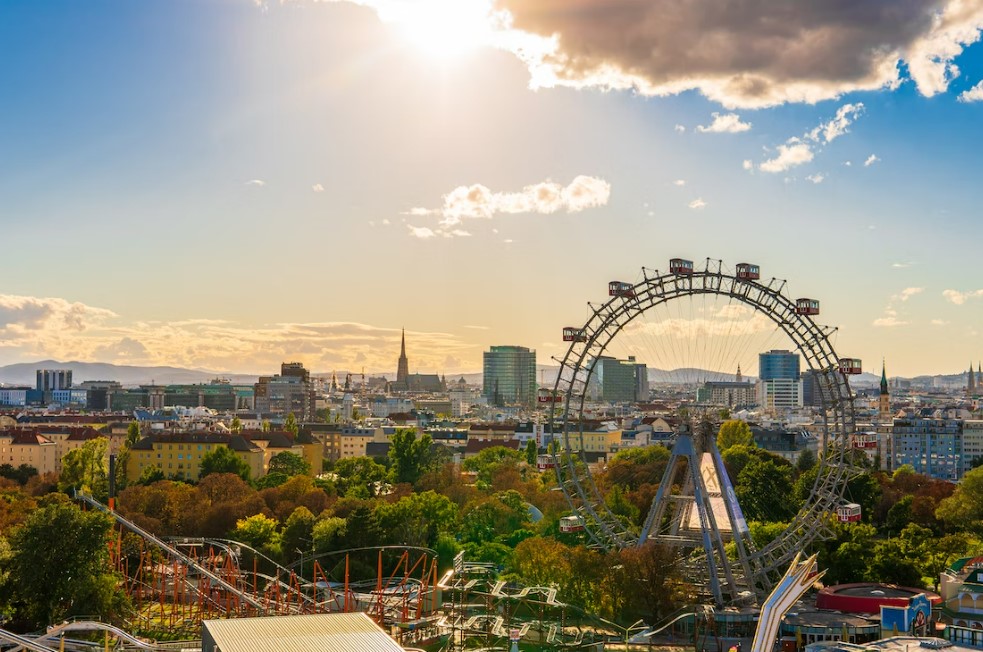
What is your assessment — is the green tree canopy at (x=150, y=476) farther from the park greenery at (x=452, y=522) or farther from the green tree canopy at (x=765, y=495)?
the green tree canopy at (x=765, y=495)

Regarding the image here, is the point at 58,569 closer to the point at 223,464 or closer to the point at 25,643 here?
the point at 25,643

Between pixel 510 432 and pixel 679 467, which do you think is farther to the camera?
pixel 510 432

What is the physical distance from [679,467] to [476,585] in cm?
3922

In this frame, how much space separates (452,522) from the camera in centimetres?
8400

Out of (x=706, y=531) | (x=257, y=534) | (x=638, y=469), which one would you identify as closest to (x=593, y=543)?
(x=706, y=531)

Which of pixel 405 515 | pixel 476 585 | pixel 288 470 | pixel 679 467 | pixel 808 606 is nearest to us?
pixel 808 606

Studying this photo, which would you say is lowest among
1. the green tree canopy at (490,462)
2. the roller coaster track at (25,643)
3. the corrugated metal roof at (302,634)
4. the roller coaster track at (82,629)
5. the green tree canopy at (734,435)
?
the roller coaster track at (82,629)

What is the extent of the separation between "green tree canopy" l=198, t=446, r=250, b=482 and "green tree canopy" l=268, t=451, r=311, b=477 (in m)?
4.87

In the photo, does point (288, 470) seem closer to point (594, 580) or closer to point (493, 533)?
point (493, 533)

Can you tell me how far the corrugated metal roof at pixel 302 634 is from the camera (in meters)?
39.5

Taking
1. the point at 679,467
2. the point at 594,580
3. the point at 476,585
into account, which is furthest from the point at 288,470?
the point at 594,580

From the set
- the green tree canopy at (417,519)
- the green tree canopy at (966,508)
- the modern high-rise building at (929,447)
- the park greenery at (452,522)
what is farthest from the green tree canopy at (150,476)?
the modern high-rise building at (929,447)

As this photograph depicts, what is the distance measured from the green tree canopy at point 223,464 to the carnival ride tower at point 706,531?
2419 inches

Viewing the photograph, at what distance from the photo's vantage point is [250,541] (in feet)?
261
